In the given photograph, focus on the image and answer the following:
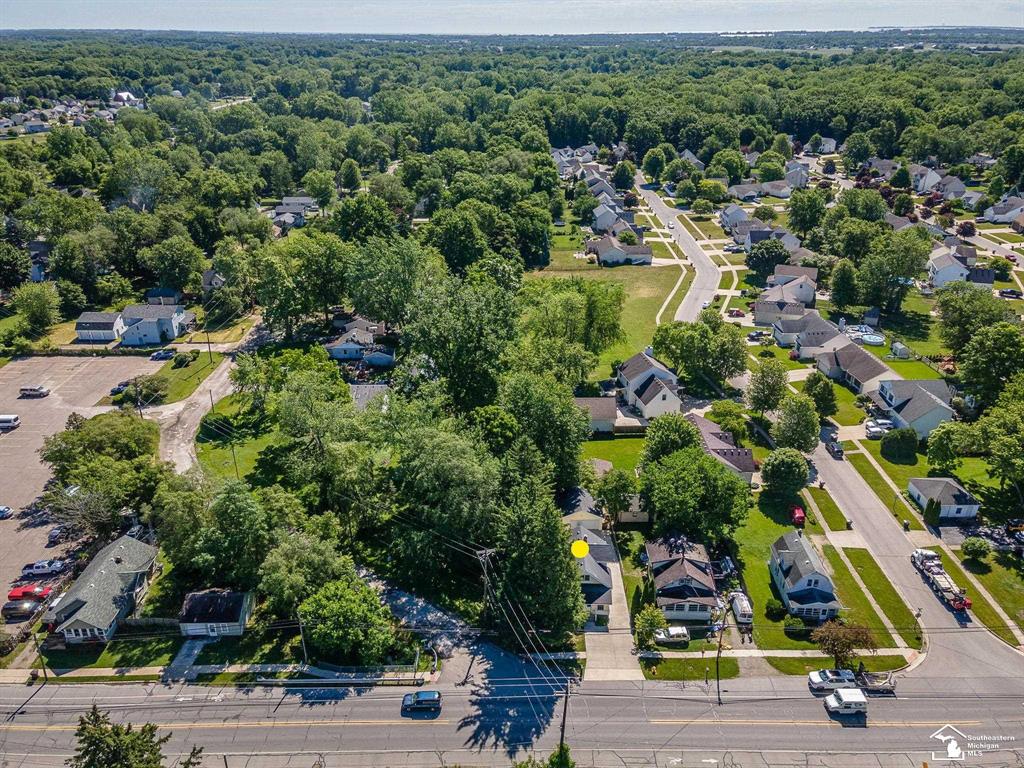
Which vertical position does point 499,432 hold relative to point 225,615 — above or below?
above

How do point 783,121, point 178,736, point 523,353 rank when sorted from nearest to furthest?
point 178,736
point 523,353
point 783,121

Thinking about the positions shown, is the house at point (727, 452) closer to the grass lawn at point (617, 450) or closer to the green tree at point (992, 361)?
the grass lawn at point (617, 450)

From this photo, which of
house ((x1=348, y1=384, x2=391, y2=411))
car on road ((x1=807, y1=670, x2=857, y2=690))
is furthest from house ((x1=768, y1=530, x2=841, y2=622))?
house ((x1=348, y1=384, x2=391, y2=411))

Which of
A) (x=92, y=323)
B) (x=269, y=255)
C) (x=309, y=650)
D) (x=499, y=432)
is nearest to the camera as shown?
(x=309, y=650)

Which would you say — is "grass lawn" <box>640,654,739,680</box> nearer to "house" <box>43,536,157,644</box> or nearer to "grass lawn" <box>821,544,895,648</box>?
"grass lawn" <box>821,544,895,648</box>

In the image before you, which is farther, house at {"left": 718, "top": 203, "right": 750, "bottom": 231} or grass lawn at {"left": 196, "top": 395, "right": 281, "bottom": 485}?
house at {"left": 718, "top": 203, "right": 750, "bottom": 231}

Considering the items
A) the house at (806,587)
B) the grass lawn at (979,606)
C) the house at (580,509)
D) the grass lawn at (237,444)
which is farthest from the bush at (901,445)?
the grass lawn at (237,444)

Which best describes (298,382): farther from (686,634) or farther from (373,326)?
(686,634)

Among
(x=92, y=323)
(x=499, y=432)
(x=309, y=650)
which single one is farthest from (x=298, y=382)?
(x=92, y=323)
